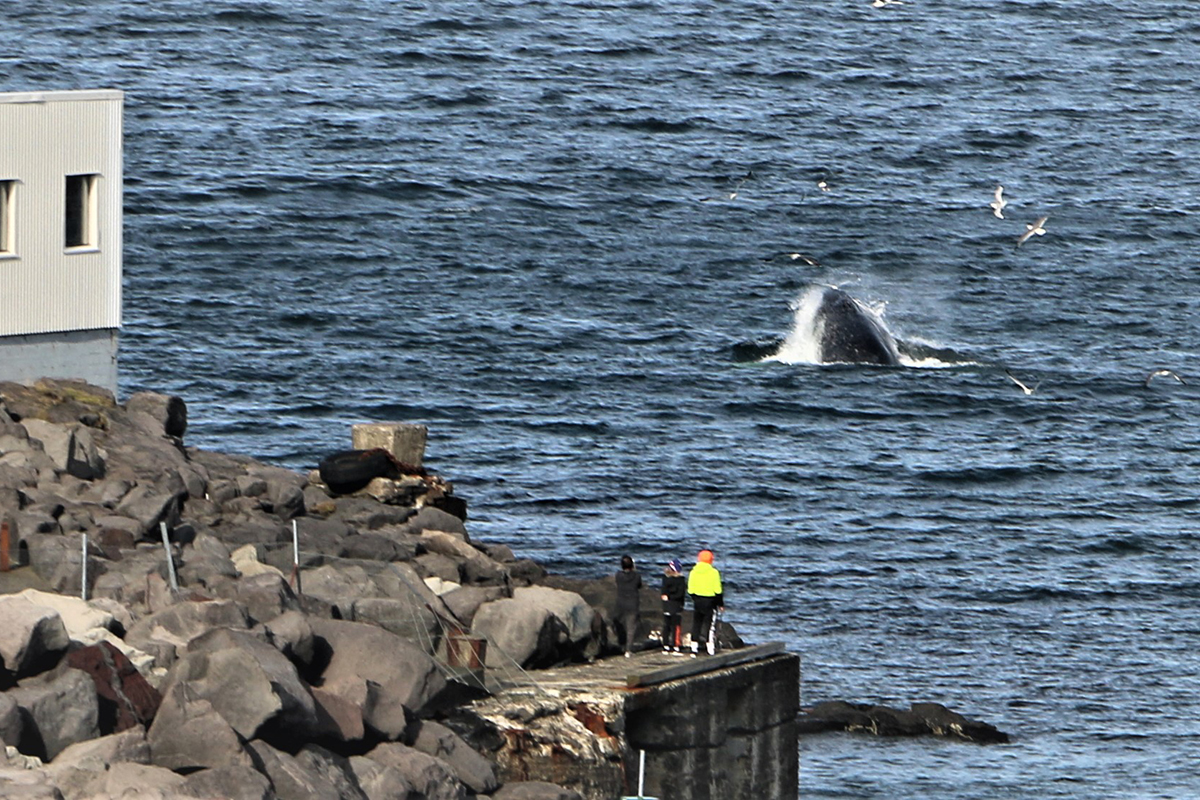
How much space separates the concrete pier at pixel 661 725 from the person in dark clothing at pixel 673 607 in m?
0.30

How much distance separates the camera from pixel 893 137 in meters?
111

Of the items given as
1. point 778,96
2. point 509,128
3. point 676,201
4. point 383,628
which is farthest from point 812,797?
point 778,96

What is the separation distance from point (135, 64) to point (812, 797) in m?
87.4

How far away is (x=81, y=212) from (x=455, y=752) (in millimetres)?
13412

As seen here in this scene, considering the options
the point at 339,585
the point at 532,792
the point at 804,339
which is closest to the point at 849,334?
the point at 804,339

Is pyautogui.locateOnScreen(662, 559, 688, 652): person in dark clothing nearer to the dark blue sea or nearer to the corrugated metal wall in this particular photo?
the dark blue sea

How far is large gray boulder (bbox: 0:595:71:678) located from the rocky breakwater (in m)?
0.02

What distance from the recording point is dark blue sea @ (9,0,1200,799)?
49.3 m

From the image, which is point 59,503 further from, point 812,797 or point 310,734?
point 812,797

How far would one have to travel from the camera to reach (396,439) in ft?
114

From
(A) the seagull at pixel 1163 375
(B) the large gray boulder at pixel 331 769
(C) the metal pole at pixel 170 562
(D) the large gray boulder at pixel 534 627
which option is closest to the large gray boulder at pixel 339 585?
(D) the large gray boulder at pixel 534 627

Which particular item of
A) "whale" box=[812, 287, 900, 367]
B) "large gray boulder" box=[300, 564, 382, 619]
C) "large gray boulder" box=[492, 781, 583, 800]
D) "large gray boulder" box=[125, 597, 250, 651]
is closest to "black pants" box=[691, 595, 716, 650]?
"large gray boulder" box=[492, 781, 583, 800]

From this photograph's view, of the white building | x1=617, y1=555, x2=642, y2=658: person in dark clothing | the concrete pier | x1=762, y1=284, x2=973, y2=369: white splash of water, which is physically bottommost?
x1=762, y1=284, x2=973, y2=369: white splash of water

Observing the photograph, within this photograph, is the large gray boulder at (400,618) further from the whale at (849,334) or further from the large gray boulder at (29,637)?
the whale at (849,334)
